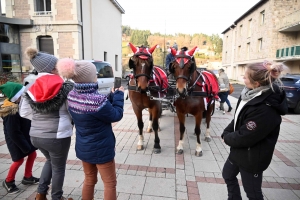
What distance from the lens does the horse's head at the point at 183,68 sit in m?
3.38

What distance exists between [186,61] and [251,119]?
6.20 ft

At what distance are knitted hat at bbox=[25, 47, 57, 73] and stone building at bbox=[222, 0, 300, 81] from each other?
1939 centimetres

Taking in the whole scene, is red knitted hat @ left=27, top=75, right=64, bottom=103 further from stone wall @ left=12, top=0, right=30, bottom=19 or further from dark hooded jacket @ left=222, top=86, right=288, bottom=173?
stone wall @ left=12, top=0, right=30, bottom=19

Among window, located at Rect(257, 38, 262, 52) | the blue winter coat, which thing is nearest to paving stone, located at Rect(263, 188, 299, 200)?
the blue winter coat

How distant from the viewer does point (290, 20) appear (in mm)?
19859

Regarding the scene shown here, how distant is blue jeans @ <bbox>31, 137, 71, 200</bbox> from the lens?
2189mm

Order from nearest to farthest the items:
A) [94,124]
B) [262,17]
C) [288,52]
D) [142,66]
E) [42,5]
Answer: [94,124] → [142,66] → [42,5] → [288,52] → [262,17]

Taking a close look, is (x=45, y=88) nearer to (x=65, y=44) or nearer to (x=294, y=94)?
(x=294, y=94)

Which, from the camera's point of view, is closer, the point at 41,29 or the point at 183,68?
the point at 183,68

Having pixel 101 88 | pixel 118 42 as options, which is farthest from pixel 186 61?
pixel 118 42

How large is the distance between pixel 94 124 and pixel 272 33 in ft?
85.0

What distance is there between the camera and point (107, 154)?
6.76 feet

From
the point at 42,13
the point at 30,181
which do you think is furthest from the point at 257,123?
the point at 42,13

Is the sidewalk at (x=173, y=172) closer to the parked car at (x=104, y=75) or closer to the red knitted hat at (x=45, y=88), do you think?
the red knitted hat at (x=45, y=88)
